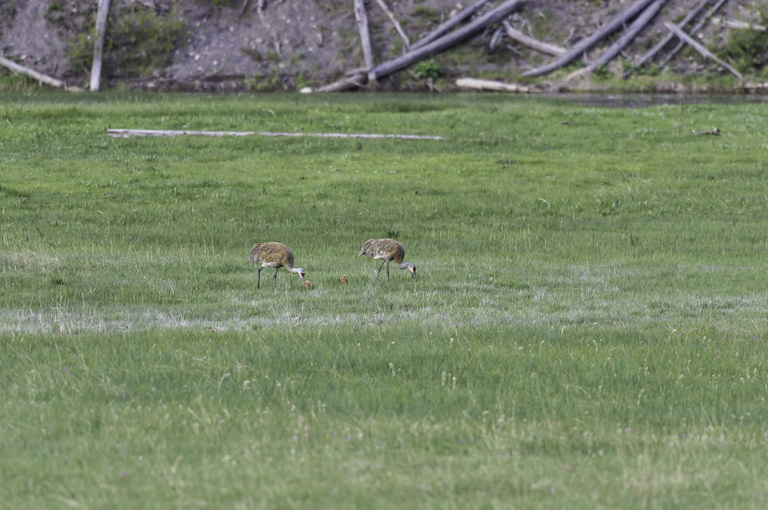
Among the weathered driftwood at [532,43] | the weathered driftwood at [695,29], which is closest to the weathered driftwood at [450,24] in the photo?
the weathered driftwood at [532,43]

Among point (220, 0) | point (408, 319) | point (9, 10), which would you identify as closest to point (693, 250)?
point (408, 319)

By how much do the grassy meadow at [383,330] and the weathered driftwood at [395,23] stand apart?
1046 inches

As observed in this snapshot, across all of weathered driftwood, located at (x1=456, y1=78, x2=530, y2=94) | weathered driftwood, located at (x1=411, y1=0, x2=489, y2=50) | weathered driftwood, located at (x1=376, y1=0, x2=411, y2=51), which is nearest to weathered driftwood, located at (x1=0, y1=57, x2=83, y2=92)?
weathered driftwood, located at (x1=376, y1=0, x2=411, y2=51)

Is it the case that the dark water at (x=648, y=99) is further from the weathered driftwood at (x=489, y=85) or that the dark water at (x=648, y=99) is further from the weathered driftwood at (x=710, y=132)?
the weathered driftwood at (x=710, y=132)

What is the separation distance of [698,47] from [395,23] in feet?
52.8

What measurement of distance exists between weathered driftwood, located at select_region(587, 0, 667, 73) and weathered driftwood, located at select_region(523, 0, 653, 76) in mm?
467

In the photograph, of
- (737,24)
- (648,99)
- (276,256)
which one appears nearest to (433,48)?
(648,99)

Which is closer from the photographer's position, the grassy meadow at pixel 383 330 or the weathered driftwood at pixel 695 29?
the grassy meadow at pixel 383 330

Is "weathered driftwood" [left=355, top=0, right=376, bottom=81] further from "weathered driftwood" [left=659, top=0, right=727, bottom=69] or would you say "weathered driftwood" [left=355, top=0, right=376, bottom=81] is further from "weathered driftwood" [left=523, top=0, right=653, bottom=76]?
"weathered driftwood" [left=659, top=0, right=727, bottom=69]

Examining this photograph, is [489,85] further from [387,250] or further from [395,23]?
[387,250]

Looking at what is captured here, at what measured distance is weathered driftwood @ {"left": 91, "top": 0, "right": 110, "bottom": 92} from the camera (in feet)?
172

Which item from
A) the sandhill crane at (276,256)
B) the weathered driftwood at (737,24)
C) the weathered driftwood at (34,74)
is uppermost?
the weathered driftwood at (737,24)

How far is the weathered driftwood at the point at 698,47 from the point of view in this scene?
51.5m

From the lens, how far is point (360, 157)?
28.0 meters
